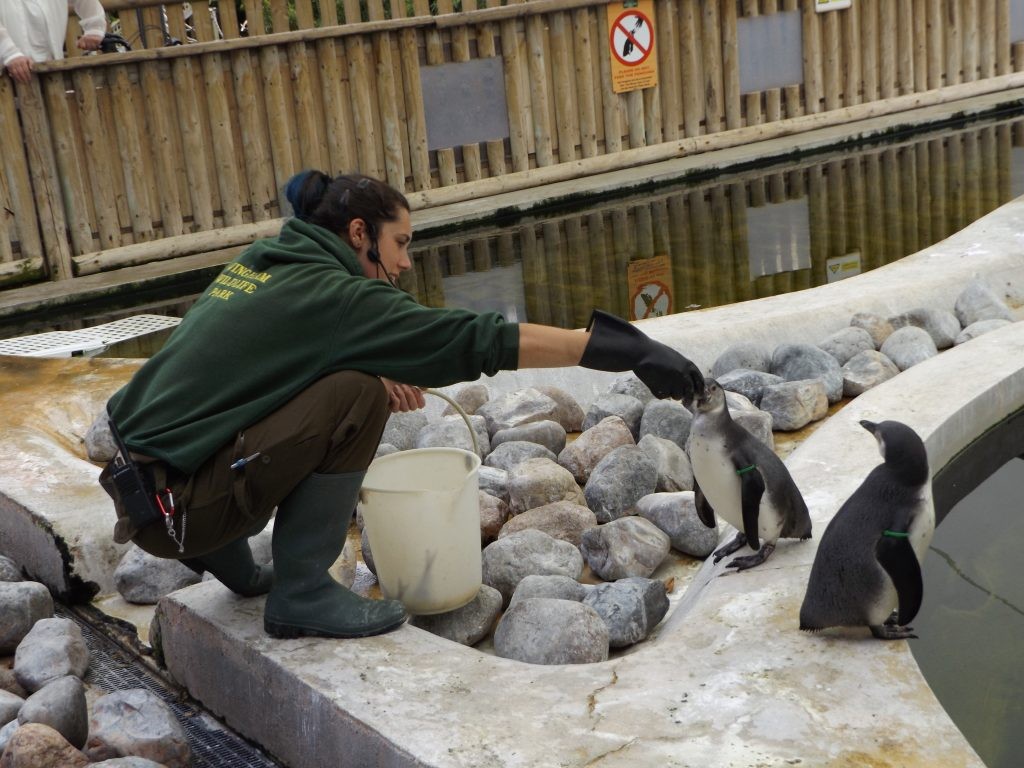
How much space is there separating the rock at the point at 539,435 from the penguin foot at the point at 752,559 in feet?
3.88

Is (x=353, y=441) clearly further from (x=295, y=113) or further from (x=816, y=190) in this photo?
(x=816, y=190)

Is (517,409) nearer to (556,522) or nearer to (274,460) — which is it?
(556,522)

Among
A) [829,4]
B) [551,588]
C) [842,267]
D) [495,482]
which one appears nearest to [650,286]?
[842,267]

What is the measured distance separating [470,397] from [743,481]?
67.7 inches

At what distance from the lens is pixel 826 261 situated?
695cm

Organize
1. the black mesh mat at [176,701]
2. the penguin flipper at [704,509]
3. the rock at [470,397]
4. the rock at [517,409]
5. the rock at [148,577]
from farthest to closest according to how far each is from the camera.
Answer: the rock at [470,397] → the rock at [517,409] → the rock at [148,577] → the penguin flipper at [704,509] → the black mesh mat at [176,701]

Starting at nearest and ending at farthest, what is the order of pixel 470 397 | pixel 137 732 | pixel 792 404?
pixel 137 732 < pixel 792 404 < pixel 470 397

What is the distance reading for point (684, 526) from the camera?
3.27 meters

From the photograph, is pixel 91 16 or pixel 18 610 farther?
pixel 91 16

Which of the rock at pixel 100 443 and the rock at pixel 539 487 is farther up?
the rock at pixel 100 443

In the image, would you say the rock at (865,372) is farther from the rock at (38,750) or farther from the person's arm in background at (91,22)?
the person's arm in background at (91,22)

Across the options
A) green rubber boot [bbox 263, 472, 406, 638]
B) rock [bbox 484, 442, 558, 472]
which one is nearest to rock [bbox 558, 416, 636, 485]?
rock [bbox 484, 442, 558, 472]

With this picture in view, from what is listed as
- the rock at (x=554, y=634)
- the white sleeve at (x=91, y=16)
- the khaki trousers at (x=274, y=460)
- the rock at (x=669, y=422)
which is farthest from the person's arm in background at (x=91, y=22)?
the rock at (x=554, y=634)

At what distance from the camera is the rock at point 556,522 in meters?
3.34
